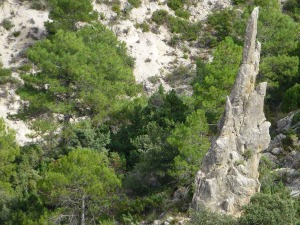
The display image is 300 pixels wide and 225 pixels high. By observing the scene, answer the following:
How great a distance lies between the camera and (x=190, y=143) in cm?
3006

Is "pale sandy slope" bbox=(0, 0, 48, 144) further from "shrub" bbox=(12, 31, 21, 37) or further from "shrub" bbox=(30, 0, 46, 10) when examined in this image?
"shrub" bbox=(30, 0, 46, 10)

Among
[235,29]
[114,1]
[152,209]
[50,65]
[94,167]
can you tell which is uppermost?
[114,1]

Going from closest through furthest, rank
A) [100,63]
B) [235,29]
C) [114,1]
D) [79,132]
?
[79,132] → [100,63] → [235,29] → [114,1]

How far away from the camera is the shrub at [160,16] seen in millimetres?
56500

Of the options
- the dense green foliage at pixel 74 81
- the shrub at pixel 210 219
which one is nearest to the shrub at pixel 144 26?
the dense green foliage at pixel 74 81

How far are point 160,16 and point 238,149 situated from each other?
3187cm

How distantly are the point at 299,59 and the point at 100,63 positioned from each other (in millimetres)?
14231

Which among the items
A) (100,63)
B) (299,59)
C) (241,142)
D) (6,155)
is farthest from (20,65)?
(241,142)

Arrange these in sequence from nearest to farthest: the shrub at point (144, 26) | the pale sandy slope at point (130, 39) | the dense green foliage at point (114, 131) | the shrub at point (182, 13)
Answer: the dense green foliage at point (114, 131)
the pale sandy slope at point (130, 39)
the shrub at point (144, 26)
the shrub at point (182, 13)

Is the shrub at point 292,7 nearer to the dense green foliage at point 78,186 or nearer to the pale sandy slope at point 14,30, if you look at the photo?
the pale sandy slope at point 14,30

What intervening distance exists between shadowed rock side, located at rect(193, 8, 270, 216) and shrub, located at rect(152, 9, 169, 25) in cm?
2967

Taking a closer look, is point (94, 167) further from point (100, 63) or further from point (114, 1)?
point (114, 1)

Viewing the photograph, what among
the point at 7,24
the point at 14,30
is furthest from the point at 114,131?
the point at 7,24

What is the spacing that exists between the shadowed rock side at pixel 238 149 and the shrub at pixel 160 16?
2967 cm
